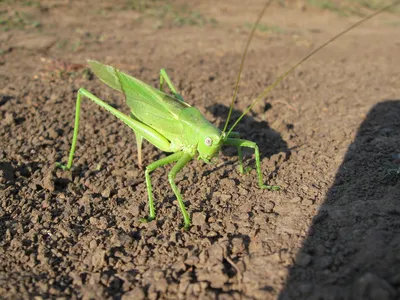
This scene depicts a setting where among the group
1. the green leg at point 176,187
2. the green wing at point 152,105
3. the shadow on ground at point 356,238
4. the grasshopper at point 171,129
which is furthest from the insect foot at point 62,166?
the shadow on ground at point 356,238

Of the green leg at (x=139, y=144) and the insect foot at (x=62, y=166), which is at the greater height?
the green leg at (x=139, y=144)

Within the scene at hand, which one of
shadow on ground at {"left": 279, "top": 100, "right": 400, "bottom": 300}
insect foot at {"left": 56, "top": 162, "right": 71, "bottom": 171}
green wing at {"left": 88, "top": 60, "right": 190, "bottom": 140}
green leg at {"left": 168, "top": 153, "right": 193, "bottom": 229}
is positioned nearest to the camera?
shadow on ground at {"left": 279, "top": 100, "right": 400, "bottom": 300}

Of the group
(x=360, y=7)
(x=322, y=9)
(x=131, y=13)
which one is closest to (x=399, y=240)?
(x=131, y=13)

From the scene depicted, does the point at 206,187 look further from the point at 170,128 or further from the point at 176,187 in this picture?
the point at 170,128

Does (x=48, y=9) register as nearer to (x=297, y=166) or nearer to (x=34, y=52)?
(x=34, y=52)

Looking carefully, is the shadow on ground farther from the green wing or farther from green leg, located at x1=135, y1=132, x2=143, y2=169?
green leg, located at x1=135, y1=132, x2=143, y2=169

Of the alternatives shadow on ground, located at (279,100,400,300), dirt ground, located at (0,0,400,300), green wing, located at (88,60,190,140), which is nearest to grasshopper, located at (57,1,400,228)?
green wing, located at (88,60,190,140)

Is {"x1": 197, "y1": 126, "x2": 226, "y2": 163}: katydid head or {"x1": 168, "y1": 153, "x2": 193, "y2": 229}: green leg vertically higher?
{"x1": 197, "y1": 126, "x2": 226, "y2": 163}: katydid head

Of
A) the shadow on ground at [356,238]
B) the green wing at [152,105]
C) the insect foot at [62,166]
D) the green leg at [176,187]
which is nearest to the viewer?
the shadow on ground at [356,238]

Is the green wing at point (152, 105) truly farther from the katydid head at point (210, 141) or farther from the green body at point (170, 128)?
the katydid head at point (210, 141)
